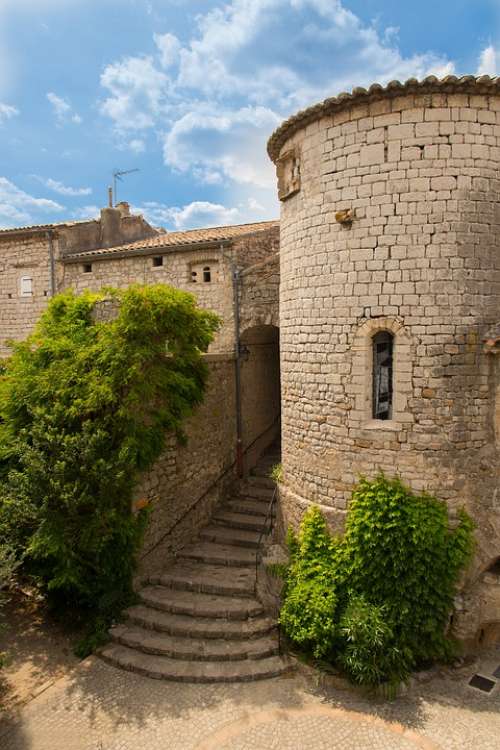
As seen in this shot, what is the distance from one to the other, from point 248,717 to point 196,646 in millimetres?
1559

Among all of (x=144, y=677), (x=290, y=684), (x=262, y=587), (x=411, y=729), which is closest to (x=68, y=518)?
(x=144, y=677)

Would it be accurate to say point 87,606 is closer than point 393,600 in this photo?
No

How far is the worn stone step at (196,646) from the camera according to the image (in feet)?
25.3

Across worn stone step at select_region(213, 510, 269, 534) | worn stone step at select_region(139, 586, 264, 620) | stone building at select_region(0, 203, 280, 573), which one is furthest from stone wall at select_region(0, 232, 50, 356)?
worn stone step at select_region(139, 586, 264, 620)

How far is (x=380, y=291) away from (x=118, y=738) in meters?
7.56

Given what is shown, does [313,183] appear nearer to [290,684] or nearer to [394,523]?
[394,523]

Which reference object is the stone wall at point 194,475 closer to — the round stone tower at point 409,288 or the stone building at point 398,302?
the stone building at point 398,302

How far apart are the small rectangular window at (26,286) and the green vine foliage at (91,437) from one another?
8038mm

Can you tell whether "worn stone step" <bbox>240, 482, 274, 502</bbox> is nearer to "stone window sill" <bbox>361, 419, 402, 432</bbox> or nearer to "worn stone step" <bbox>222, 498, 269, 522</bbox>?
"worn stone step" <bbox>222, 498, 269, 522</bbox>

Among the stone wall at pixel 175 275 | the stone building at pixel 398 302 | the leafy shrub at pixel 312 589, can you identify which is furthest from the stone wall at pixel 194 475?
the leafy shrub at pixel 312 589

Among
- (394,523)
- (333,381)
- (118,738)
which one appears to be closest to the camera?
(118,738)

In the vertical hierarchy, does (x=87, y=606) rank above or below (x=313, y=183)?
below

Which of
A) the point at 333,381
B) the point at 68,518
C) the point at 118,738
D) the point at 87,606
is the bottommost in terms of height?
the point at 118,738

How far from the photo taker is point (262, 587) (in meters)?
8.70
